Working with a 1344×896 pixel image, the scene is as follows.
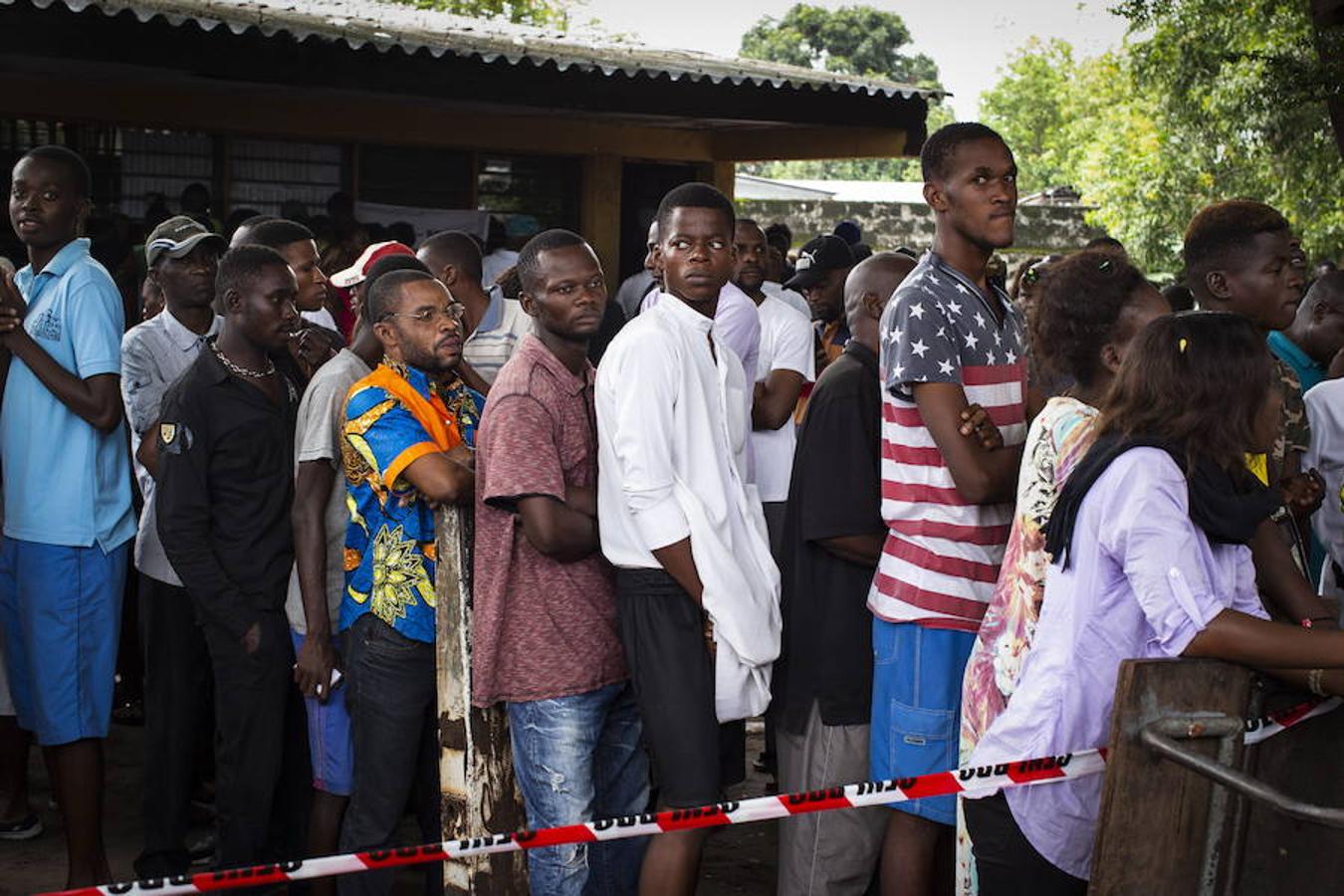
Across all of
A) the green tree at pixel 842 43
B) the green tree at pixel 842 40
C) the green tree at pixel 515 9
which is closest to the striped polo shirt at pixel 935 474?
the green tree at pixel 515 9

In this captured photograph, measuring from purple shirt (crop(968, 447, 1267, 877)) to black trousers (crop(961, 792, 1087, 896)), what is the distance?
3 centimetres

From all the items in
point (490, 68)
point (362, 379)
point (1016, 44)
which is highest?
point (1016, 44)

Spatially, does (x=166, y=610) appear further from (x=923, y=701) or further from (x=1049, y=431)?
(x=1049, y=431)

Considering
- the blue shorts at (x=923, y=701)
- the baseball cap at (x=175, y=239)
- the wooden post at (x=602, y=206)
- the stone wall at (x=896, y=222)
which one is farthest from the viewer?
the stone wall at (x=896, y=222)

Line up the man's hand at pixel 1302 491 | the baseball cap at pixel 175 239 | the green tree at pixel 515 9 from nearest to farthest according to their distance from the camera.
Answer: the man's hand at pixel 1302 491 < the baseball cap at pixel 175 239 < the green tree at pixel 515 9

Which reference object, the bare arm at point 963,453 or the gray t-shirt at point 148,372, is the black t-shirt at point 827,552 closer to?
the bare arm at point 963,453

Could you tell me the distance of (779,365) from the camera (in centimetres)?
620

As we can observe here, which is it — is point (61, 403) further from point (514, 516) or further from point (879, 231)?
point (879, 231)

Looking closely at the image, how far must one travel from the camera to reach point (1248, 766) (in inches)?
126

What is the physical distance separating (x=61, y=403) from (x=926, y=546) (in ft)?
9.04

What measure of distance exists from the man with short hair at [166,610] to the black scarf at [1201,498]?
280 centimetres

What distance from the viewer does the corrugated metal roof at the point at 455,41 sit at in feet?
27.4

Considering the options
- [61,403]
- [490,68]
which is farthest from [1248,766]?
[490,68]

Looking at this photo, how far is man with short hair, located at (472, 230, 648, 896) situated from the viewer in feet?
12.2
